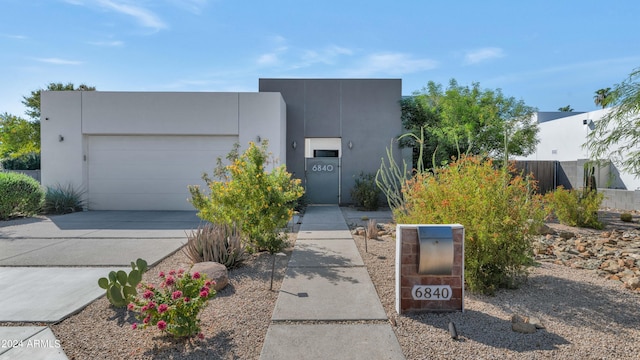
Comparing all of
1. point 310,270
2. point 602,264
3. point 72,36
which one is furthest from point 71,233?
point 602,264

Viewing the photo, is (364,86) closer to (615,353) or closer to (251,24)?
(251,24)

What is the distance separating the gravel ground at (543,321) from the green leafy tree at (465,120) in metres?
8.42

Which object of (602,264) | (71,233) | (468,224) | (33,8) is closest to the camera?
(468,224)

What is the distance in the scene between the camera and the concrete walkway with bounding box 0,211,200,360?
2957 millimetres

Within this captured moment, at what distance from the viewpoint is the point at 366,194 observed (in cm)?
1166

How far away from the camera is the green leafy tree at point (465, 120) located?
1215 cm

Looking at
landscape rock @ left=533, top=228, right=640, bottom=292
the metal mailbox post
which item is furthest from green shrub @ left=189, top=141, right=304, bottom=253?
landscape rock @ left=533, top=228, right=640, bottom=292

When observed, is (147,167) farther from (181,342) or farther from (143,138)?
(181,342)

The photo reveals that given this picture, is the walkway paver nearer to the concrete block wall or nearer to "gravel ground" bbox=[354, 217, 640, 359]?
"gravel ground" bbox=[354, 217, 640, 359]

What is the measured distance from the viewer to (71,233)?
7.22 metres

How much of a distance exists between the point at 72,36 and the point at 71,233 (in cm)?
427

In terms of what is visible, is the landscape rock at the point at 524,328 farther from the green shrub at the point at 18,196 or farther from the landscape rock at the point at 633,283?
the green shrub at the point at 18,196

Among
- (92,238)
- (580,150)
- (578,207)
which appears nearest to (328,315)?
(92,238)

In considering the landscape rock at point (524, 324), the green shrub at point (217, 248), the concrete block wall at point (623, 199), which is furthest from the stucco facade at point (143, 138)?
the concrete block wall at point (623, 199)
